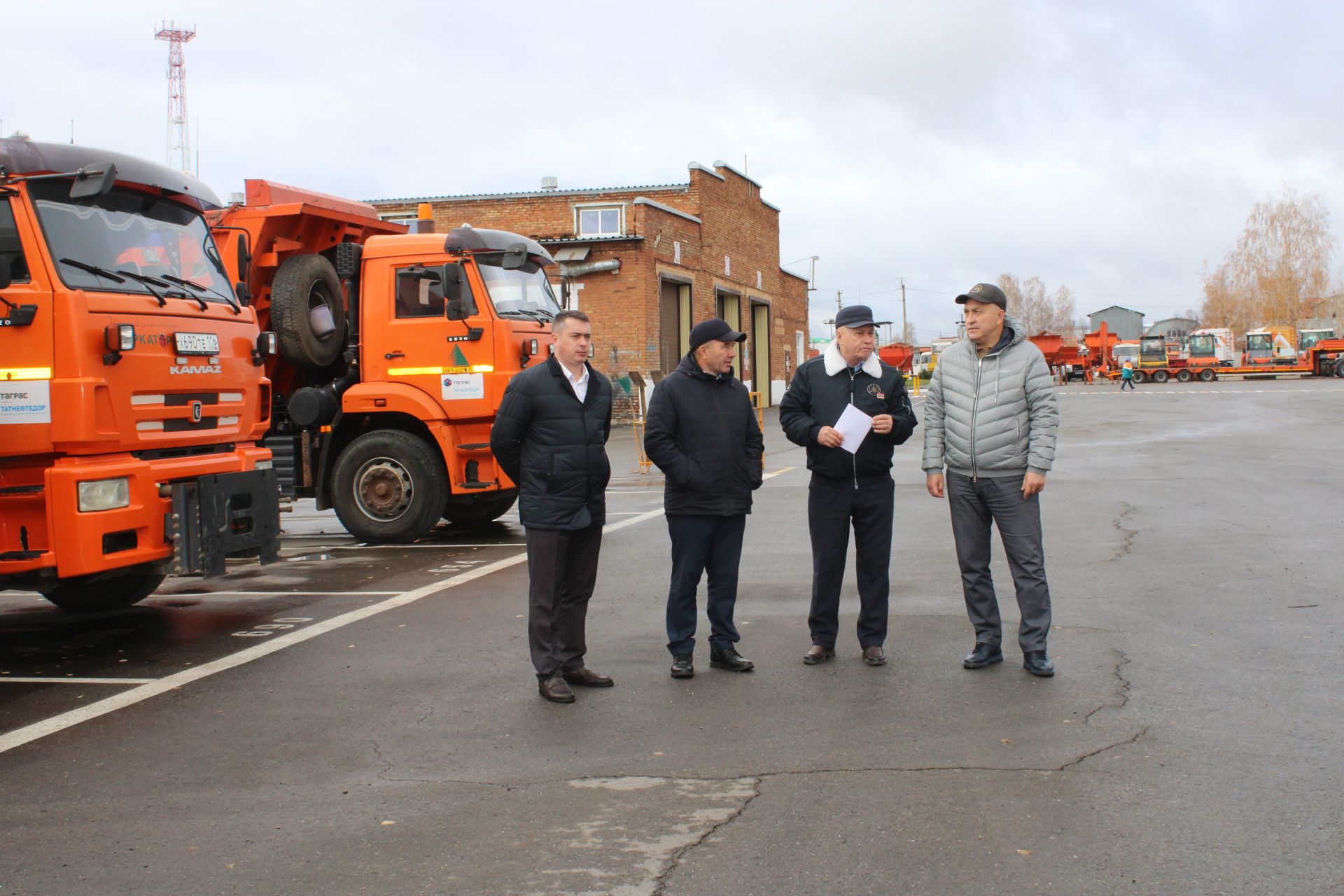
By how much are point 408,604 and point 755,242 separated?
118ft

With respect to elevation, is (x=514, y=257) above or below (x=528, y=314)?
above

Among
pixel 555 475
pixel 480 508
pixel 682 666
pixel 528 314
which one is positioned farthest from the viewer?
pixel 480 508

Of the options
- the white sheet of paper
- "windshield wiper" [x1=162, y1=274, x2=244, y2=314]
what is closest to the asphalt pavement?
the white sheet of paper

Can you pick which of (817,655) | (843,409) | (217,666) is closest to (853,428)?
(843,409)

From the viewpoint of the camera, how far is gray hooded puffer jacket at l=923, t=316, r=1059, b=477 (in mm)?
6121

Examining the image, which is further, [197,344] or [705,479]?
[197,344]

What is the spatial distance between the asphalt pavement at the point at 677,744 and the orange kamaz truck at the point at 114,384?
2.42ft

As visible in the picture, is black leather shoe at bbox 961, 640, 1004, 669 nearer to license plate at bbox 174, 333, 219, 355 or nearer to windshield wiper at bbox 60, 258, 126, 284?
license plate at bbox 174, 333, 219, 355

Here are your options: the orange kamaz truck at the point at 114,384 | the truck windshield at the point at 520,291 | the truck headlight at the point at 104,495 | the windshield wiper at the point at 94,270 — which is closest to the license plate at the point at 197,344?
the orange kamaz truck at the point at 114,384

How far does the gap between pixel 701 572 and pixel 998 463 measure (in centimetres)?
166

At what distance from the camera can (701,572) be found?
6.35 m

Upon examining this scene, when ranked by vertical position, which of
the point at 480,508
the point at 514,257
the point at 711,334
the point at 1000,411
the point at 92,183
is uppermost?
the point at 514,257

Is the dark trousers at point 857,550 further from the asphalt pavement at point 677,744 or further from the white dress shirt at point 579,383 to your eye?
the white dress shirt at point 579,383

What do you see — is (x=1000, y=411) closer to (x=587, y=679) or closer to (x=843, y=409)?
(x=843, y=409)
